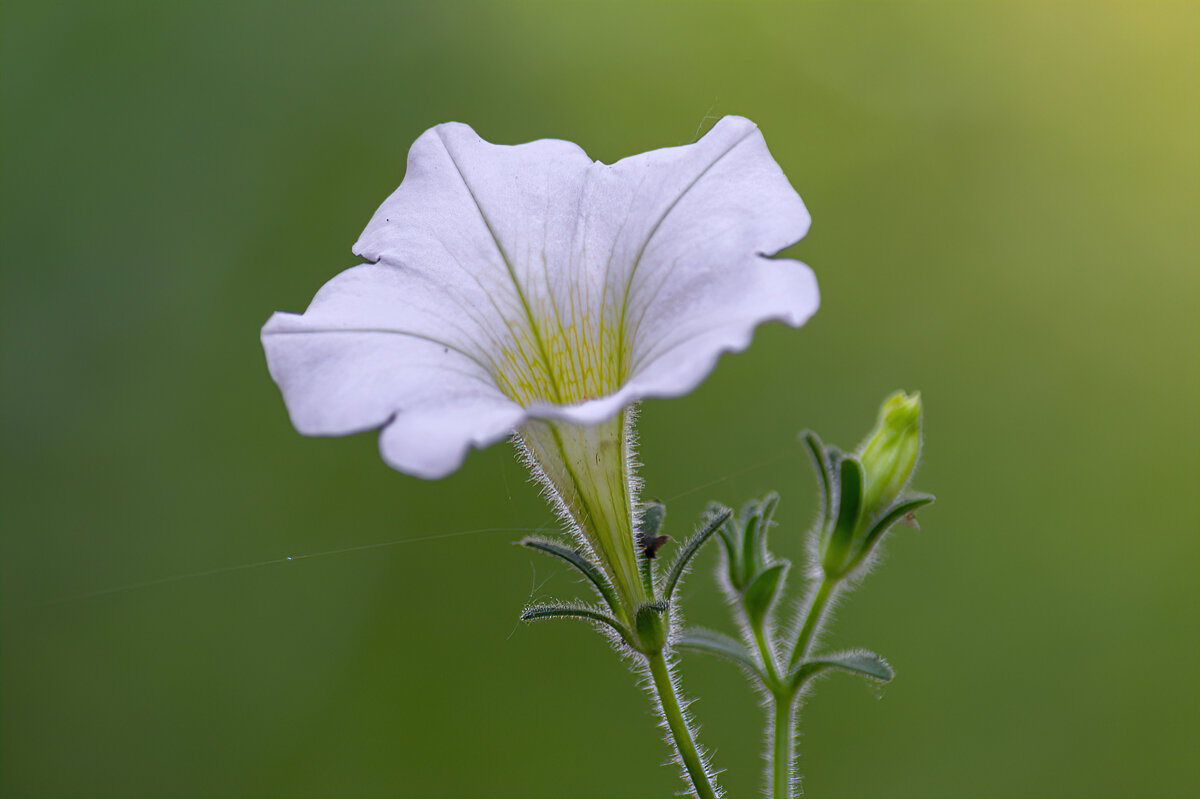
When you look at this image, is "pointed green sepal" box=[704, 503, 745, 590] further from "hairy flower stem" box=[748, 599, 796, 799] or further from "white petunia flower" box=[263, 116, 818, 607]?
"white petunia flower" box=[263, 116, 818, 607]

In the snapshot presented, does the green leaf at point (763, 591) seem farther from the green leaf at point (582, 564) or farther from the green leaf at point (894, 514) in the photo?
the green leaf at point (582, 564)

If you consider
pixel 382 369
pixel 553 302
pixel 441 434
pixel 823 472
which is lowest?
pixel 823 472

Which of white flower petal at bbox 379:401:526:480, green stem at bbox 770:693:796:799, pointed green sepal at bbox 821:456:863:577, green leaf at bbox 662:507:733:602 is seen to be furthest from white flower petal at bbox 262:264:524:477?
green stem at bbox 770:693:796:799

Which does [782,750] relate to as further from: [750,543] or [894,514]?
[894,514]

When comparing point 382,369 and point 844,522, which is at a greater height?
point 382,369

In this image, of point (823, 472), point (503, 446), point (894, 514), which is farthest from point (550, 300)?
point (503, 446)

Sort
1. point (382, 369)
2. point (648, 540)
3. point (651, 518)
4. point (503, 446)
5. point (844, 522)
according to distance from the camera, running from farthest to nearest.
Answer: point (503, 446)
point (844, 522)
point (651, 518)
point (648, 540)
point (382, 369)

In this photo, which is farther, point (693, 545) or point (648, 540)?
point (648, 540)

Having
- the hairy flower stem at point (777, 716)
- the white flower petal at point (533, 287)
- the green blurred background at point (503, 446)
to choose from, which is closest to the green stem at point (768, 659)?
Result: the hairy flower stem at point (777, 716)
